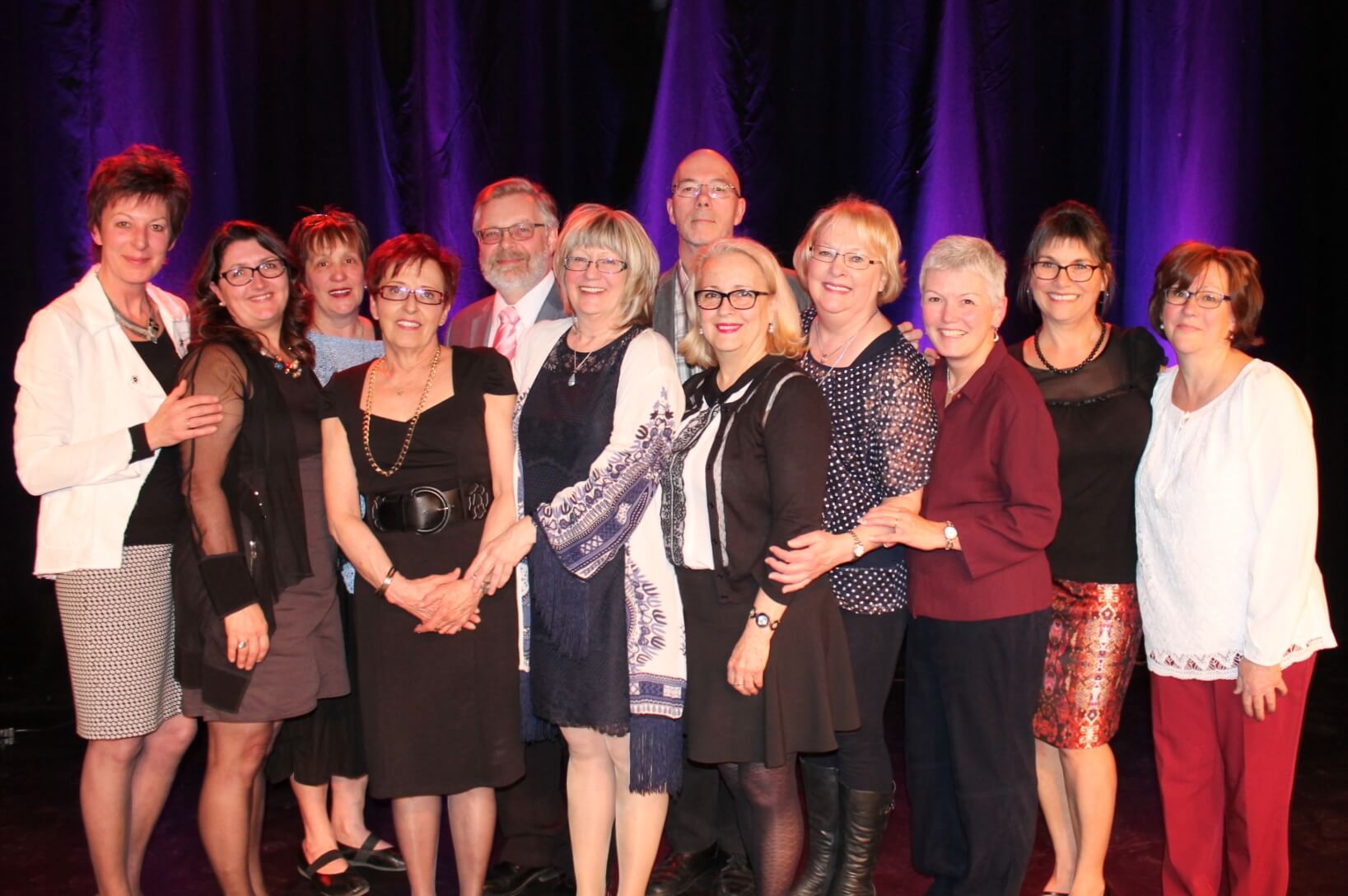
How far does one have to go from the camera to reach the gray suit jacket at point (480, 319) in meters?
3.42

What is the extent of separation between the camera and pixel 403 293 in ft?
8.50

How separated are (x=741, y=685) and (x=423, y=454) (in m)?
0.90

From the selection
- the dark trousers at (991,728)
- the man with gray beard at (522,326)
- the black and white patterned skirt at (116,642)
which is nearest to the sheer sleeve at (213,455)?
the black and white patterned skirt at (116,642)

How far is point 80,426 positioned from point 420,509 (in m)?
0.90

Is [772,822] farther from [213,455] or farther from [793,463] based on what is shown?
[213,455]

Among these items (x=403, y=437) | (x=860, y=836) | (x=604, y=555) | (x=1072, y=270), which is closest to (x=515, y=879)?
(x=860, y=836)

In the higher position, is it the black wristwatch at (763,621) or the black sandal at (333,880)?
the black wristwatch at (763,621)

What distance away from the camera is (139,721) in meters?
2.68

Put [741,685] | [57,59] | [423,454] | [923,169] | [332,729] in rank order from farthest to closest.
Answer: [923,169], [57,59], [332,729], [423,454], [741,685]

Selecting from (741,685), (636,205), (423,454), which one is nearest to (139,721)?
(423,454)

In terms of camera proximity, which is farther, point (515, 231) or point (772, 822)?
point (515, 231)

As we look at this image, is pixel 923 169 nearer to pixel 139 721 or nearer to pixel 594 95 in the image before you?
pixel 594 95

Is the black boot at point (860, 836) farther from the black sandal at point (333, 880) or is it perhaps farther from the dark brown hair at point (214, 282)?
the dark brown hair at point (214, 282)

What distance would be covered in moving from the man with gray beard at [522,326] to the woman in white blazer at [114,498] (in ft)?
2.97
